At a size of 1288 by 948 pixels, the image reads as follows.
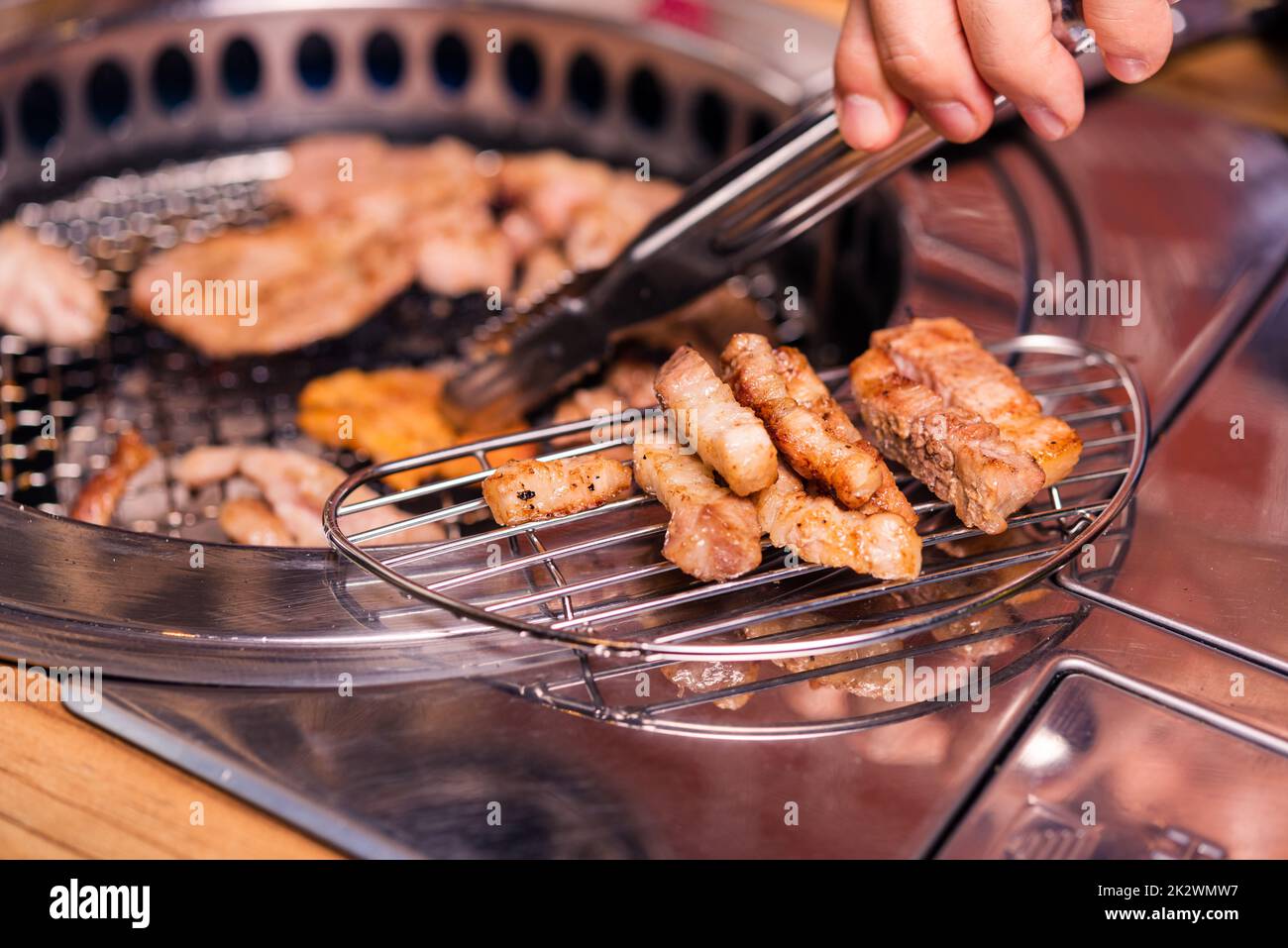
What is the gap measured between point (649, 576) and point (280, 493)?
857mm

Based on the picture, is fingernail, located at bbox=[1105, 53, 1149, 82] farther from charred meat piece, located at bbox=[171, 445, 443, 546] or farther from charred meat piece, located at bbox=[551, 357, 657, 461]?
charred meat piece, located at bbox=[171, 445, 443, 546]

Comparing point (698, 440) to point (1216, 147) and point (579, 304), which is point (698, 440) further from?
point (1216, 147)

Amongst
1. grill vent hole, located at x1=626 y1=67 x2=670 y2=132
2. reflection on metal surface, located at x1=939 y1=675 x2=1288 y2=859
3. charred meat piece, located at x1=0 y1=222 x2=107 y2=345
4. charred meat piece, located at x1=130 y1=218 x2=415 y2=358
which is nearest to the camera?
reflection on metal surface, located at x1=939 y1=675 x2=1288 y2=859

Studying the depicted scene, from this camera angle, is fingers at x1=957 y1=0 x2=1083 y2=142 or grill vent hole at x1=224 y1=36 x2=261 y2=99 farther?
grill vent hole at x1=224 y1=36 x2=261 y2=99

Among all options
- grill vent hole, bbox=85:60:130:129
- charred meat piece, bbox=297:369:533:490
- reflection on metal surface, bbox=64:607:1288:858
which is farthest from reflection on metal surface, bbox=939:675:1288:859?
grill vent hole, bbox=85:60:130:129

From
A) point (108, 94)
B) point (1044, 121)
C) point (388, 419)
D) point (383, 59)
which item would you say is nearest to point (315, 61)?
point (383, 59)

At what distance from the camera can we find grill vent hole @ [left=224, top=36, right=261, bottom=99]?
3398 mm

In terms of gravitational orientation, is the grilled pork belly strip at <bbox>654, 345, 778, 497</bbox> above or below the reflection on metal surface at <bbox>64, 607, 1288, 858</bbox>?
above

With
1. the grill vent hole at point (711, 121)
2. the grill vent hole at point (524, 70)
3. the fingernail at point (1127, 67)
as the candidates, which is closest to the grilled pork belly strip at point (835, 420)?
the fingernail at point (1127, 67)

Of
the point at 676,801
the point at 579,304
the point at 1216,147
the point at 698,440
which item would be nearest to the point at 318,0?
the point at 579,304

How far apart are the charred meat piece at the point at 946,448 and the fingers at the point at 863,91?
1.25 ft

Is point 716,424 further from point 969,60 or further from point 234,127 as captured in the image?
point 234,127

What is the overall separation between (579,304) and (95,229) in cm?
161

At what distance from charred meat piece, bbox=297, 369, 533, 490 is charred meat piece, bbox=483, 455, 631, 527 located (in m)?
0.58
